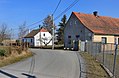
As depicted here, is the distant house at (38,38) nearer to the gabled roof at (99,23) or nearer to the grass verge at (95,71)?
the gabled roof at (99,23)

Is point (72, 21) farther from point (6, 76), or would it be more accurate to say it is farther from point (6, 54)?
point (6, 76)

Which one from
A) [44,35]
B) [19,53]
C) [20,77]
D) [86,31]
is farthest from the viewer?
[44,35]

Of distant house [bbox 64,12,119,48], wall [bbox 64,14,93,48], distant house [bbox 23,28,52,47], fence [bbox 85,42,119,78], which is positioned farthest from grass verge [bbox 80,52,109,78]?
distant house [bbox 23,28,52,47]

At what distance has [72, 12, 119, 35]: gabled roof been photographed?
37.9 meters

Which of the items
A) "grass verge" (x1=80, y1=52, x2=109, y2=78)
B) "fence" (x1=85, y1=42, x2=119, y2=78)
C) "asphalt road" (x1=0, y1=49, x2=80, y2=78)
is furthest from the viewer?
"asphalt road" (x1=0, y1=49, x2=80, y2=78)

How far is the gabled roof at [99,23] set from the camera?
37.9m

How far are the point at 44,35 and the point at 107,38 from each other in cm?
3288

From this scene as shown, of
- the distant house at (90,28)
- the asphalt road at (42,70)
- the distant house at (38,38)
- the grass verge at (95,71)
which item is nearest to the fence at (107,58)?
the grass verge at (95,71)

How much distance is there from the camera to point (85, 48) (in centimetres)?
3147

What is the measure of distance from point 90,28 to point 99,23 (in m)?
4.28

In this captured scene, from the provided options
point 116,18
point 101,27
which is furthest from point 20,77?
point 116,18

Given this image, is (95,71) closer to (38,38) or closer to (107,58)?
(107,58)

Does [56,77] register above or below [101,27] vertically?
below

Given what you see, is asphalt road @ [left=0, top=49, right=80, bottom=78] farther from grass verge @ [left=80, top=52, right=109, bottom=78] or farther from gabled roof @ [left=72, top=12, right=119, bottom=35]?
gabled roof @ [left=72, top=12, right=119, bottom=35]
